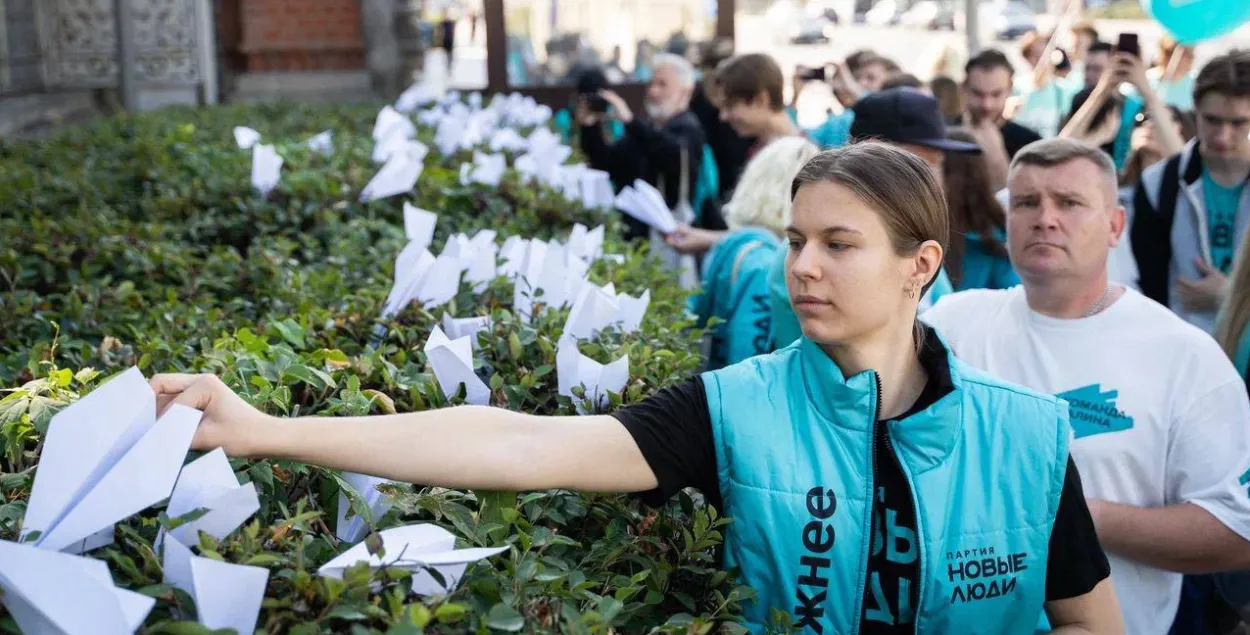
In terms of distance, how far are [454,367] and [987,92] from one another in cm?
498

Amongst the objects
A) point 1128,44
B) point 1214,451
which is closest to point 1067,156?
point 1214,451

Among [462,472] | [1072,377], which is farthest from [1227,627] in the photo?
[462,472]

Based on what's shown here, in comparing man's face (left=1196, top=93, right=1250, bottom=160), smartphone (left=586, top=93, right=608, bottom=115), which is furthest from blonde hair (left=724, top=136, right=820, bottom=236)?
smartphone (left=586, top=93, right=608, bottom=115)

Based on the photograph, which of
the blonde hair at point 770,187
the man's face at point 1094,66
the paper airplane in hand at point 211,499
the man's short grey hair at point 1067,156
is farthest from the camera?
the man's face at point 1094,66

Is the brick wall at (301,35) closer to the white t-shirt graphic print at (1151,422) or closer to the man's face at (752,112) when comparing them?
the man's face at (752,112)

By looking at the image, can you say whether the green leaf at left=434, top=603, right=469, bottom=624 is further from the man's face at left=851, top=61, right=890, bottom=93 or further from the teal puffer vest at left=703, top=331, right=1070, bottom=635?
the man's face at left=851, top=61, right=890, bottom=93

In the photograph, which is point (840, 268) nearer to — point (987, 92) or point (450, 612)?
point (450, 612)

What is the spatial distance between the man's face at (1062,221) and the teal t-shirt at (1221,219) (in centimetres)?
175

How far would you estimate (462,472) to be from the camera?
188 cm

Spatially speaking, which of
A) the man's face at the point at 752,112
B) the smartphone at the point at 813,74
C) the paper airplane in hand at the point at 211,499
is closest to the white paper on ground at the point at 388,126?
Result: the man's face at the point at 752,112

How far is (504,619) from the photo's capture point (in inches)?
63.5

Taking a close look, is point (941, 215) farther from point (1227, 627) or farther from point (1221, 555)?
point (1227, 627)

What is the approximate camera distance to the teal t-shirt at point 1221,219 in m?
4.71

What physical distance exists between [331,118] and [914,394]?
317 inches
